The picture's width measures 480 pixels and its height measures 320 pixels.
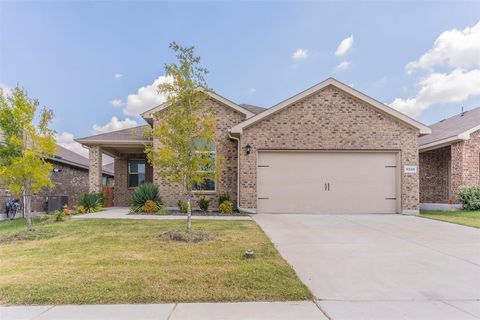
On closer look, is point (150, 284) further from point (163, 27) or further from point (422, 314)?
point (163, 27)

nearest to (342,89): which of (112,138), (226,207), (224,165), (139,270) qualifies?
(224,165)

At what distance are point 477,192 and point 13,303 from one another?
55.0ft

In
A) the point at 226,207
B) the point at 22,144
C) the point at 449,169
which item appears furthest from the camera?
the point at 449,169

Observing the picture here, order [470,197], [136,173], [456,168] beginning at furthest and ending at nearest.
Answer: [136,173]
[456,168]
[470,197]

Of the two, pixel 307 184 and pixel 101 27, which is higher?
pixel 101 27

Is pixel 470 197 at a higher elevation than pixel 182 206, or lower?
higher

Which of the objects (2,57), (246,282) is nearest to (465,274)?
(246,282)

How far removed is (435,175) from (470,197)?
2.61 meters

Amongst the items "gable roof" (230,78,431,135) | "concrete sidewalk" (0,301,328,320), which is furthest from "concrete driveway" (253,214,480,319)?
"gable roof" (230,78,431,135)

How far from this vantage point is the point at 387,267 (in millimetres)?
5137

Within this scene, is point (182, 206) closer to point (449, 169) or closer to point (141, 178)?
point (141, 178)

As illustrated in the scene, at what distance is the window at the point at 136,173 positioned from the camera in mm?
16969

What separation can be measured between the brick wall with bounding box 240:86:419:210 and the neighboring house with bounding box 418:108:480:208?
3052mm

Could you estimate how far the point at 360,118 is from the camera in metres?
12.6
